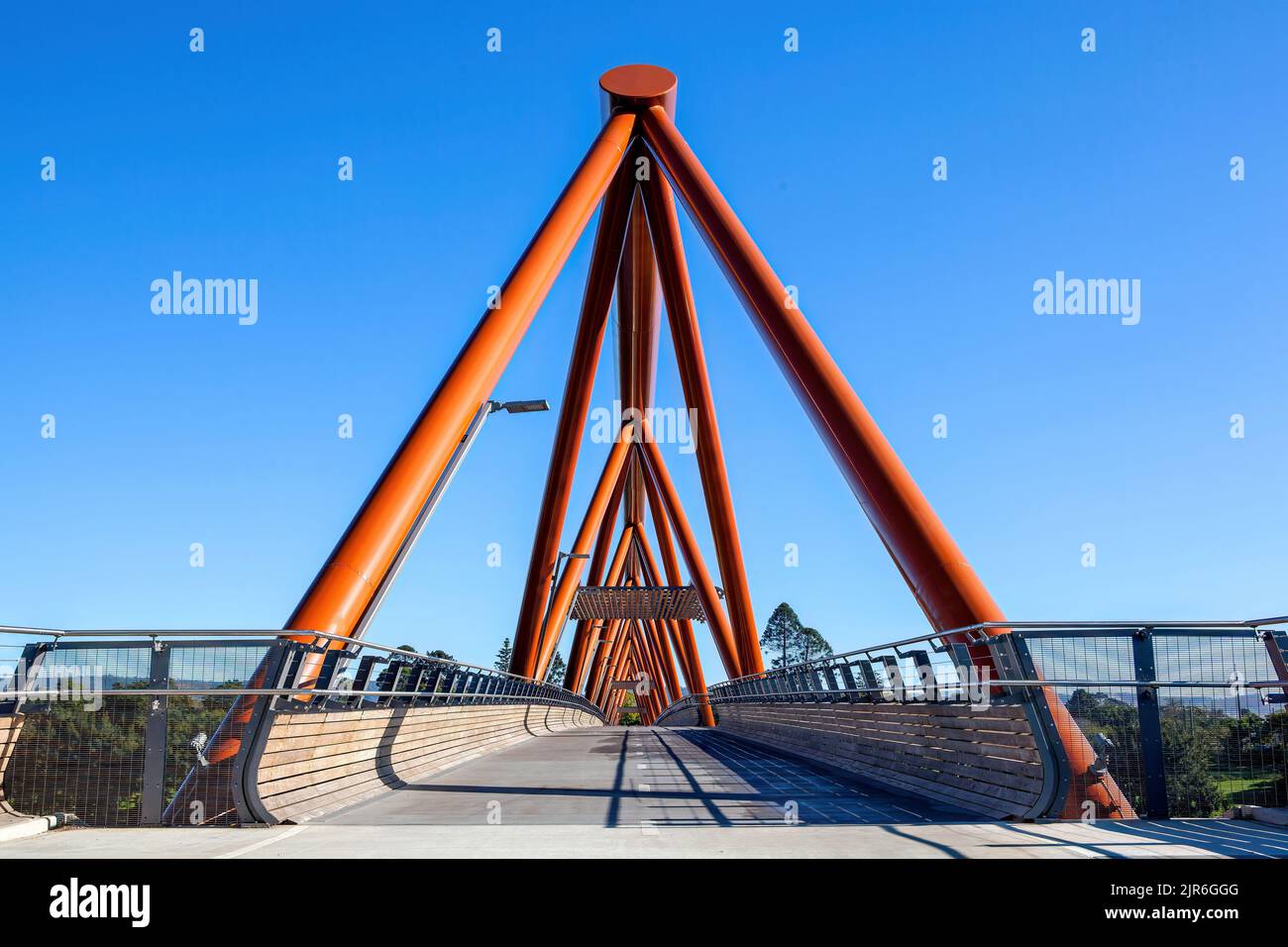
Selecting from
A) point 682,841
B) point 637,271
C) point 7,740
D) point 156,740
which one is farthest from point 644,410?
point 682,841

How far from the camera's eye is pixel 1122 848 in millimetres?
5910

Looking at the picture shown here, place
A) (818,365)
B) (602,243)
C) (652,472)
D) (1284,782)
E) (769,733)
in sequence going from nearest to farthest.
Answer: (1284,782)
(818,365)
(769,733)
(602,243)
(652,472)

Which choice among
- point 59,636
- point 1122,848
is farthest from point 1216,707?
A: point 59,636

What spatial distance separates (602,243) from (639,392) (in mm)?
13759

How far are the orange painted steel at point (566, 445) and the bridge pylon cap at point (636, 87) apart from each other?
452 centimetres

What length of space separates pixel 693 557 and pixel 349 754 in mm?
32730

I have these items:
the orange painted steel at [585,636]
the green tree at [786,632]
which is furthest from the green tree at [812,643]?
the orange painted steel at [585,636]

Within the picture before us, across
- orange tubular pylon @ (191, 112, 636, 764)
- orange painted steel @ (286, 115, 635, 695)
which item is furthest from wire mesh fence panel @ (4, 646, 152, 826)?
orange painted steel @ (286, 115, 635, 695)

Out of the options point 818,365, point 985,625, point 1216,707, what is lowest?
point 1216,707

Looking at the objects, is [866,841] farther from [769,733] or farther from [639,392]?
[639,392]

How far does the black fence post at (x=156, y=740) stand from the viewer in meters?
7.23

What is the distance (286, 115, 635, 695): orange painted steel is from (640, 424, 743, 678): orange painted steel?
17.9 meters

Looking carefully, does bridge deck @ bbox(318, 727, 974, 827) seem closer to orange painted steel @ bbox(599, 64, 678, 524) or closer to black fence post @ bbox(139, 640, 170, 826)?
black fence post @ bbox(139, 640, 170, 826)

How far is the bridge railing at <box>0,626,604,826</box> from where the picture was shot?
23.5 feet
